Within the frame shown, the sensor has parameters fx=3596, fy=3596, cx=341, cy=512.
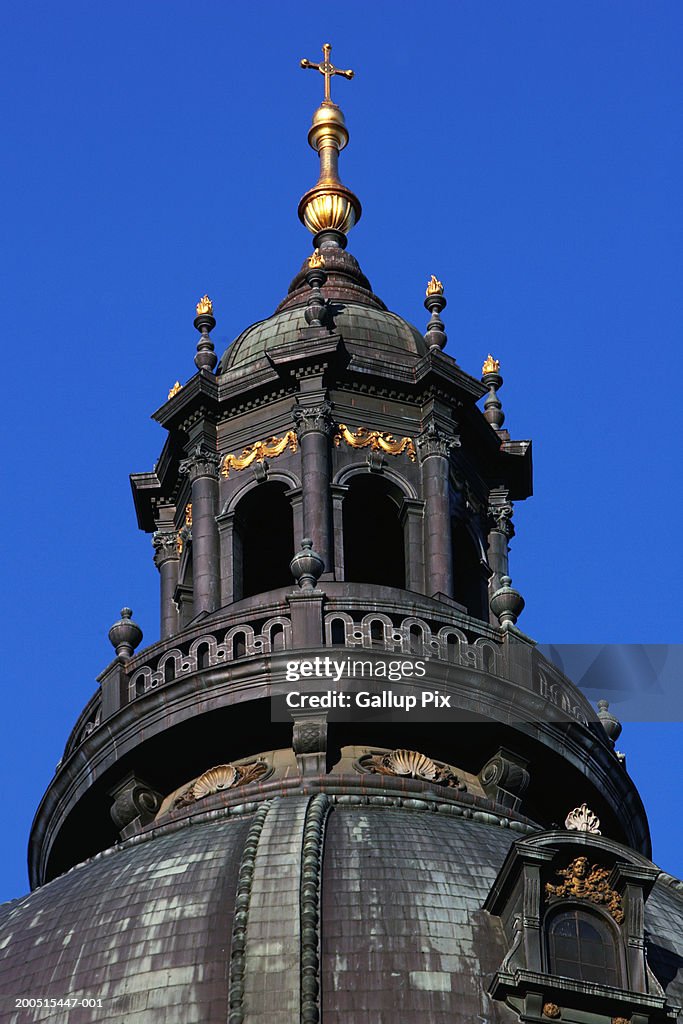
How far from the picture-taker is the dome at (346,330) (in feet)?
197

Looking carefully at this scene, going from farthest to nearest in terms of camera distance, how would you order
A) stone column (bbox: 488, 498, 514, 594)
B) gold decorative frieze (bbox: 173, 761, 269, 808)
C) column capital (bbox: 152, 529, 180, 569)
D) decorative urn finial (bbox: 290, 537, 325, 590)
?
column capital (bbox: 152, 529, 180, 569) → stone column (bbox: 488, 498, 514, 594) → decorative urn finial (bbox: 290, 537, 325, 590) → gold decorative frieze (bbox: 173, 761, 269, 808)

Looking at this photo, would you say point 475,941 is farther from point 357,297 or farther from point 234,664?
point 357,297

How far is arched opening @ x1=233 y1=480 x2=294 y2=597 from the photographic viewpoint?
5819cm

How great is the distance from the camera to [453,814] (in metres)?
52.1

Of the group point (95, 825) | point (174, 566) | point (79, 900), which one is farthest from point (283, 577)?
point (79, 900)

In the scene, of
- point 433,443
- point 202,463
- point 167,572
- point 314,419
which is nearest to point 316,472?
point 314,419

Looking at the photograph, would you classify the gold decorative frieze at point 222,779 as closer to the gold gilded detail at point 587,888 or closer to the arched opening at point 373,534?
the arched opening at point 373,534

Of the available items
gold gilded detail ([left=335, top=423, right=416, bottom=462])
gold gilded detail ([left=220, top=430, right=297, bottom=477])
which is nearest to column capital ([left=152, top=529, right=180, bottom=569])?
gold gilded detail ([left=220, top=430, right=297, bottom=477])

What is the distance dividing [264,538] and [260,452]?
1.91 m

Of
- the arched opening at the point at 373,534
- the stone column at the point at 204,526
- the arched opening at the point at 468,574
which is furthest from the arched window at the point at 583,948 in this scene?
the arched opening at the point at 468,574

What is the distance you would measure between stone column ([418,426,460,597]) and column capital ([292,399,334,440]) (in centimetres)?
166

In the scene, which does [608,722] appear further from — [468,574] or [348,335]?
[348,335]

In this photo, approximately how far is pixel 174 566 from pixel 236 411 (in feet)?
9.62

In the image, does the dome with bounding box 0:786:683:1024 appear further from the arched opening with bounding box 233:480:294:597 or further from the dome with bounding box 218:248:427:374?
the dome with bounding box 218:248:427:374
